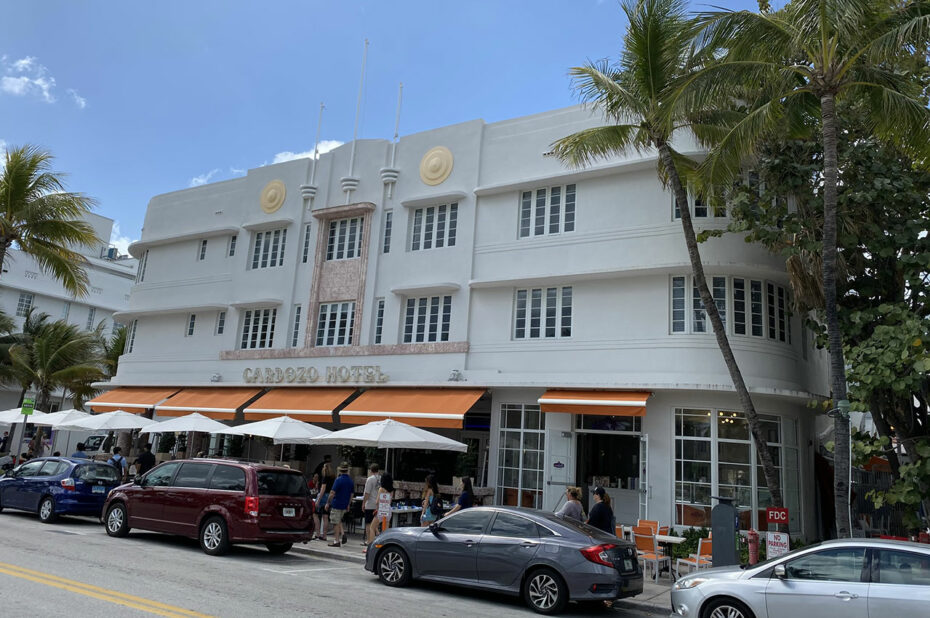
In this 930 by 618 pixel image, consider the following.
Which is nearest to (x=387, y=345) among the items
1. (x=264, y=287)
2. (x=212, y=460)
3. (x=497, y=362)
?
(x=497, y=362)

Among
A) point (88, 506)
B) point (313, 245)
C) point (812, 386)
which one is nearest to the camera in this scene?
point (88, 506)

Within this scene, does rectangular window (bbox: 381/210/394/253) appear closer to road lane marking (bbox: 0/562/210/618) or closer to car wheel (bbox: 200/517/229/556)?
car wheel (bbox: 200/517/229/556)

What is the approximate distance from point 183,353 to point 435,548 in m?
19.0

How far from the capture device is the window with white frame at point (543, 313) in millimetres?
18906

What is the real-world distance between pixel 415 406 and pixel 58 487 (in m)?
8.62

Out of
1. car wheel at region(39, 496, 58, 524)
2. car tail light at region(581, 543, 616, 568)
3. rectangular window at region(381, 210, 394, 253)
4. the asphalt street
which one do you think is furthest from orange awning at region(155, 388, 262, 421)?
car tail light at region(581, 543, 616, 568)

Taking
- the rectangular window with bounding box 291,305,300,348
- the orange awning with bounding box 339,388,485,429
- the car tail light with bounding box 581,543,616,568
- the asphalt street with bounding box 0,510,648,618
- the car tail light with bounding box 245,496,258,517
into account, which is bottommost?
the asphalt street with bounding box 0,510,648,618

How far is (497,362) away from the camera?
19.4 meters

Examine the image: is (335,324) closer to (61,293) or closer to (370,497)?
(370,497)

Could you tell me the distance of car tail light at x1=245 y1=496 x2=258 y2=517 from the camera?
12.3 metres

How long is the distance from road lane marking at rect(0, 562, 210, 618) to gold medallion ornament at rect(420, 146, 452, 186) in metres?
15.2

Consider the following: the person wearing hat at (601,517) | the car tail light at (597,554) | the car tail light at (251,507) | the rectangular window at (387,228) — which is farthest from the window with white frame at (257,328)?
the car tail light at (597,554)

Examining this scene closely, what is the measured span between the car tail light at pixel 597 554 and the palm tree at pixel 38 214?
51.6 feet

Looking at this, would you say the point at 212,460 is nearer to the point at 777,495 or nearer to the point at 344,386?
the point at 344,386
